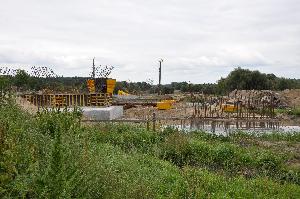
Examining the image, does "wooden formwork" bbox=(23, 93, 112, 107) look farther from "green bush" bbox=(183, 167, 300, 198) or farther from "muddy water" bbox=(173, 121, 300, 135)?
"green bush" bbox=(183, 167, 300, 198)

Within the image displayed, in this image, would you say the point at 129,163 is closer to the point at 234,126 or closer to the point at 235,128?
the point at 235,128

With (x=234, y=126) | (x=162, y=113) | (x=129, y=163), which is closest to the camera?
(x=129, y=163)

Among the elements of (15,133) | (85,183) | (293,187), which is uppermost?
(15,133)

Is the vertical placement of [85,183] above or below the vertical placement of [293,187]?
above

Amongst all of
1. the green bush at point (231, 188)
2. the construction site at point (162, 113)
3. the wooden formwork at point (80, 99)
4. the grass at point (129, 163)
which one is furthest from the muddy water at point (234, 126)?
the green bush at point (231, 188)

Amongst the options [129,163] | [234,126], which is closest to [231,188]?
[129,163]

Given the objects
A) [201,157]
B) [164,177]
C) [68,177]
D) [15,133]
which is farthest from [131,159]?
[68,177]

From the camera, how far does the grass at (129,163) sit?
20.2ft

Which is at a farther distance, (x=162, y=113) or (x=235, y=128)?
(x=162, y=113)

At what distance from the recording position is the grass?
615 centimetres

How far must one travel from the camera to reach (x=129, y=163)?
11.1 metres

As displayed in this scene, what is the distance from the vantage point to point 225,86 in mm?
64688

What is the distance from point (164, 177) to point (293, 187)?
305 cm

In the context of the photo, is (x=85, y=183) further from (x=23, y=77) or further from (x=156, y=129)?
(x=23, y=77)
